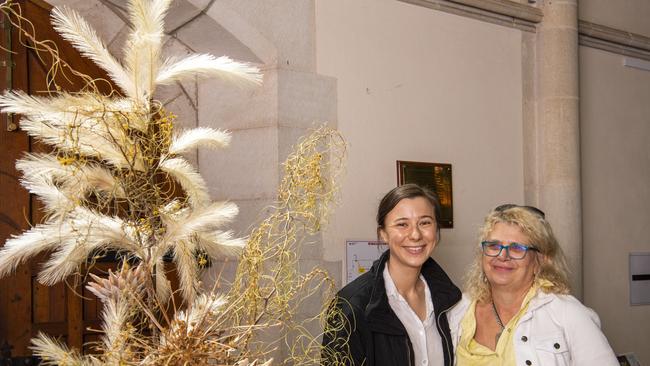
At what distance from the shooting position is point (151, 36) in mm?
1600

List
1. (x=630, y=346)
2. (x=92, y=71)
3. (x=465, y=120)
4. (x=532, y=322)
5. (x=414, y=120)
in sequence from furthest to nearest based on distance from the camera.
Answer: (x=630, y=346)
(x=465, y=120)
(x=414, y=120)
(x=92, y=71)
(x=532, y=322)

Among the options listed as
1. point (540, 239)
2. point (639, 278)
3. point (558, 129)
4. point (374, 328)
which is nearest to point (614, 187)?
point (639, 278)

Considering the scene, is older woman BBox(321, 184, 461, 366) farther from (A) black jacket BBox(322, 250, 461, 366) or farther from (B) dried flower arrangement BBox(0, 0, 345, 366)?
(B) dried flower arrangement BBox(0, 0, 345, 366)

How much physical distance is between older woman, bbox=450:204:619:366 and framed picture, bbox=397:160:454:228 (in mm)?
1520

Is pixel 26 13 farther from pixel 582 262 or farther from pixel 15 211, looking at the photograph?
pixel 582 262

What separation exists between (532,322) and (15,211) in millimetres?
2126

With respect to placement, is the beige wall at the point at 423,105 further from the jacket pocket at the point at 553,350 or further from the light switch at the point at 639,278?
the jacket pocket at the point at 553,350

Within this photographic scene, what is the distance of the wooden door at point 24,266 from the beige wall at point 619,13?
3.89 meters

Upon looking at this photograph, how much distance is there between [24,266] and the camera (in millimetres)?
3484

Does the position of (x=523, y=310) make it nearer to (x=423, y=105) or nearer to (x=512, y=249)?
(x=512, y=249)

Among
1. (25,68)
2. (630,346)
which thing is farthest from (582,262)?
(25,68)

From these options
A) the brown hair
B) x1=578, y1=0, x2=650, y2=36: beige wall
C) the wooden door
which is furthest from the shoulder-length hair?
x1=578, y1=0, x2=650, y2=36: beige wall

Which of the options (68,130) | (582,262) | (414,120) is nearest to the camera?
(68,130)

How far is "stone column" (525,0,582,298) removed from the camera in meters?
5.51
